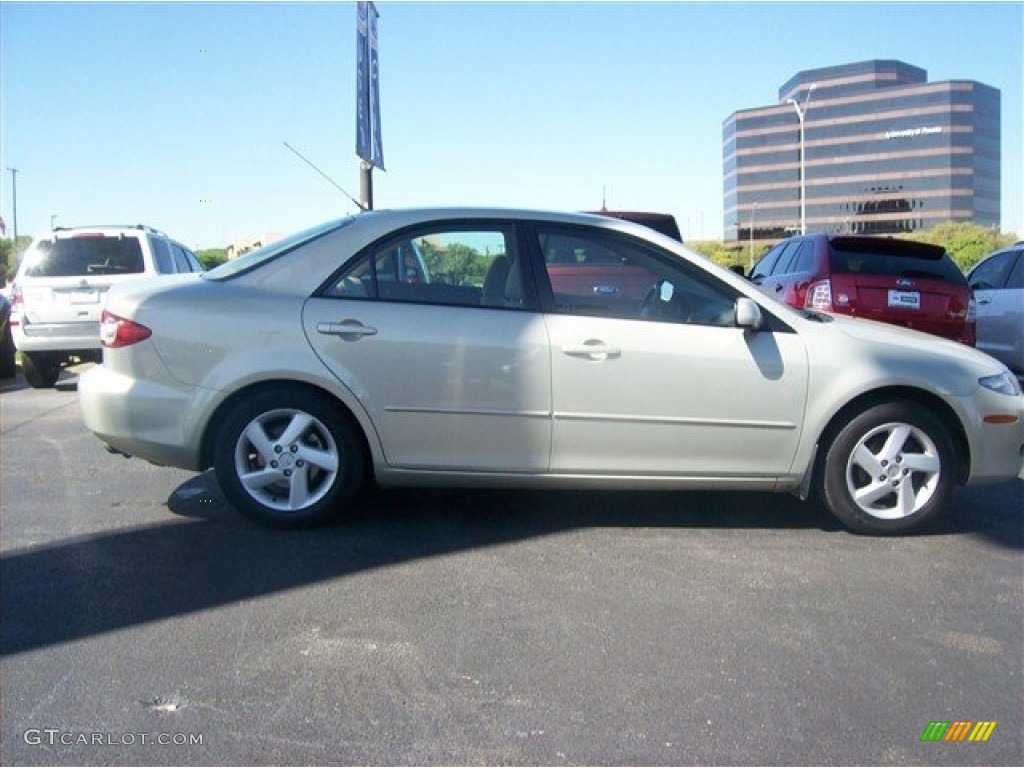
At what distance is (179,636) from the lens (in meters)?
3.61

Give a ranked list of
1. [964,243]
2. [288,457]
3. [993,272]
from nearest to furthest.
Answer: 1. [288,457]
2. [993,272]
3. [964,243]

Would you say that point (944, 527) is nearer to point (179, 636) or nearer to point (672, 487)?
point (672, 487)

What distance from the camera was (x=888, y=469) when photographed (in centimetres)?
484

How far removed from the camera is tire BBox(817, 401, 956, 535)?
482cm

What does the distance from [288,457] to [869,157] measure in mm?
103094

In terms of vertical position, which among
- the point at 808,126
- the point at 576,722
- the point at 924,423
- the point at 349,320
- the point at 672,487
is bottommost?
the point at 576,722

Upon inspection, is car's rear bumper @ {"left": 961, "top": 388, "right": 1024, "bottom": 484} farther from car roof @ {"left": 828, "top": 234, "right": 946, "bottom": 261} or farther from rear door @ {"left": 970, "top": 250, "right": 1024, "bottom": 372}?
rear door @ {"left": 970, "top": 250, "right": 1024, "bottom": 372}

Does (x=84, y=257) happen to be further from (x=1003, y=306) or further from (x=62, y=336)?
(x=1003, y=306)

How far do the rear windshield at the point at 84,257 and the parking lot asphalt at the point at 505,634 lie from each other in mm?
5700

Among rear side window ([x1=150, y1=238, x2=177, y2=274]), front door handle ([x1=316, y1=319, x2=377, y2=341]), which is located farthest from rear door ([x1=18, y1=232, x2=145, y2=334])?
front door handle ([x1=316, y1=319, x2=377, y2=341])

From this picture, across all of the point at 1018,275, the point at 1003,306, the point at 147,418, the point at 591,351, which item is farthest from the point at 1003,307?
the point at 147,418

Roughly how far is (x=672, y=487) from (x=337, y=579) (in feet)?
5.72

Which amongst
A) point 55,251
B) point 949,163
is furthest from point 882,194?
point 55,251

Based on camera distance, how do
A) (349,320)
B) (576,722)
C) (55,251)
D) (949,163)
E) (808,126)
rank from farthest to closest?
(808,126) < (949,163) < (55,251) < (349,320) < (576,722)
